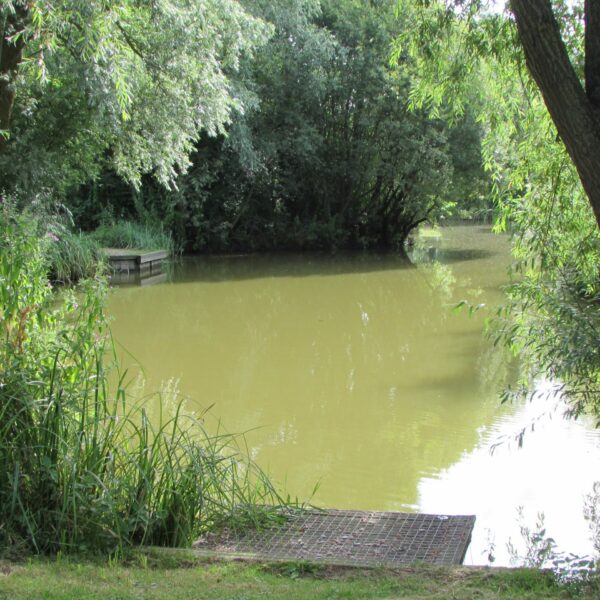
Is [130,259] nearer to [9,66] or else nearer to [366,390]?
[9,66]

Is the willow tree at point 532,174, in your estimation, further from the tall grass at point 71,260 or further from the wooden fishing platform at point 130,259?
the wooden fishing platform at point 130,259

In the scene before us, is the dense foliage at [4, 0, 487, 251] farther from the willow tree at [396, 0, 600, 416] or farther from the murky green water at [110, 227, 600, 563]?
the willow tree at [396, 0, 600, 416]

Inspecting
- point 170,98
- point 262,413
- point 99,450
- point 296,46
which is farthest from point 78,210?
point 99,450

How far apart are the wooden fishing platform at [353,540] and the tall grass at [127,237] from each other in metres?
15.3

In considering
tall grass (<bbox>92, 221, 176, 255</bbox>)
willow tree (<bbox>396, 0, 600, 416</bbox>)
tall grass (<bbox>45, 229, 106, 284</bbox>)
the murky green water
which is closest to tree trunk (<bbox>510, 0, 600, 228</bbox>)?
willow tree (<bbox>396, 0, 600, 416</bbox>)

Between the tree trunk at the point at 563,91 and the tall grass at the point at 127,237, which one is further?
the tall grass at the point at 127,237

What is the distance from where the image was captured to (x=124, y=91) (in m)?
9.34

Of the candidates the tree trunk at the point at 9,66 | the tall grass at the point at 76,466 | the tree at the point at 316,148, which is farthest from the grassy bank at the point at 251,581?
the tree at the point at 316,148

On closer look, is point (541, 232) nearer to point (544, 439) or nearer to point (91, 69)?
point (544, 439)

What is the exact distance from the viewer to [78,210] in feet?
65.8

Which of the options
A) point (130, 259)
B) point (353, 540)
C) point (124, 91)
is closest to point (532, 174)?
point (353, 540)

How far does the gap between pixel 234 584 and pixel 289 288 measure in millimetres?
12943

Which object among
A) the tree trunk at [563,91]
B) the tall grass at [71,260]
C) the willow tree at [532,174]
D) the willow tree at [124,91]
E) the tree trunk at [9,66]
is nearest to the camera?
the tree trunk at [563,91]

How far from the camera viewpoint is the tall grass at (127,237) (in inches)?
738
